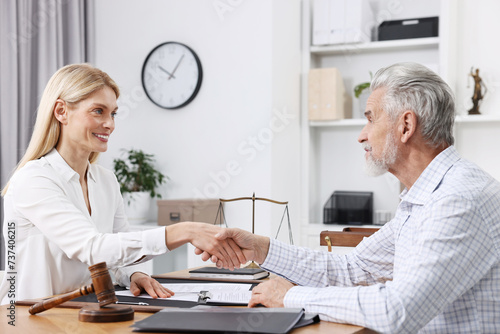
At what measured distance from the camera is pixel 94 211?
1.95 metres

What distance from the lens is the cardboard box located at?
3.42 meters

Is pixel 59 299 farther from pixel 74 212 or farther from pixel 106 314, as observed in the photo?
pixel 74 212

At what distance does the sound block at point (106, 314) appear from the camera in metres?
1.25

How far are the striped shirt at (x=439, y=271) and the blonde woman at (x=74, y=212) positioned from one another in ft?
1.45

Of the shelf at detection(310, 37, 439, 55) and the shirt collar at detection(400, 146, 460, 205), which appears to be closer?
the shirt collar at detection(400, 146, 460, 205)

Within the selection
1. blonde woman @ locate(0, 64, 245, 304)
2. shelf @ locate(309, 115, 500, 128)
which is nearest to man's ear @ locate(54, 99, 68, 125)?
blonde woman @ locate(0, 64, 245, 304)

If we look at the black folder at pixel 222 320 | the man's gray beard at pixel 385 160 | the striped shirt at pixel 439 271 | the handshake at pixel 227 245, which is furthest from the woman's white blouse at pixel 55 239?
the man's gray beard at pixel 385 160

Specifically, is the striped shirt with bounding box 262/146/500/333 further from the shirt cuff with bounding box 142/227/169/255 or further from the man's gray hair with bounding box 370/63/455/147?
the shirt cuff with bounding box 142/227/169/255

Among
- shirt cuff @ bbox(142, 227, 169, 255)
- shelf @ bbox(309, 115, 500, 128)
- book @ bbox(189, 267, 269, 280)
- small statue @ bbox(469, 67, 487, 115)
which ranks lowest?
book @ bbox(189, 267, 269, 280)

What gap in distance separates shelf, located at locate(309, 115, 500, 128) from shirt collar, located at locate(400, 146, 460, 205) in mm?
2103

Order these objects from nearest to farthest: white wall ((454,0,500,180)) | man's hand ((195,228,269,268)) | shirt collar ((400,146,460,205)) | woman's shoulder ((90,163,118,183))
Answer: shirt collar ((400,146,460,205))
man's hand ((195,228,269,268))
woman's shoulder ((90,163,118,183))
white wall ((454,0,500,180))

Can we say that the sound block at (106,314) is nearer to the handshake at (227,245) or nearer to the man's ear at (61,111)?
the handshake at (227,245)

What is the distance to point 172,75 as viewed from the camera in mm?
3771

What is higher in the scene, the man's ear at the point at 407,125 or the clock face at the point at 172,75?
the clock face at the point at 172,75
